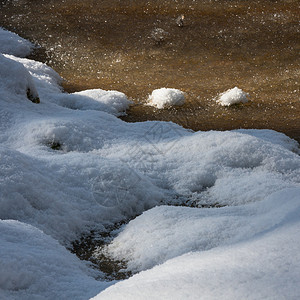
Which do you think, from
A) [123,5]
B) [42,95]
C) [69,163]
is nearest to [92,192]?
[69,163]

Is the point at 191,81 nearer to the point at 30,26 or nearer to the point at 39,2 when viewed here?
the point at 30,26

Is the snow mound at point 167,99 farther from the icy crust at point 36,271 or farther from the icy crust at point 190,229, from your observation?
the icy crust at point 36,271

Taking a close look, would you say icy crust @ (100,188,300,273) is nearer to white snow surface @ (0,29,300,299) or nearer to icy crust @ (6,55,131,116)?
white snow surface @ (0,29,300,299)

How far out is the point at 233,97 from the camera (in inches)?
277

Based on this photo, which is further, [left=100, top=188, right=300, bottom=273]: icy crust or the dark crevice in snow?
the dark crevice in snow

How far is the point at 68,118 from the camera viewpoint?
4988 millimetres

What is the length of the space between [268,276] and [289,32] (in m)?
8.88

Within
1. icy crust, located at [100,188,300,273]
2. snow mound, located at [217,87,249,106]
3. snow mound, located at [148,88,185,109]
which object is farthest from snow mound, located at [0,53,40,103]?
snow mound, located at [217,87,249,106]

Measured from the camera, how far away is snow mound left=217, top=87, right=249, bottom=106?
23.1ft

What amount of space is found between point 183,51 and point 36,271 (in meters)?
7.71

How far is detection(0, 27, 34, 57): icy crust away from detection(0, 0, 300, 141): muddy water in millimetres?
296

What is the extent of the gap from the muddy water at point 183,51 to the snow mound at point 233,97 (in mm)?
131

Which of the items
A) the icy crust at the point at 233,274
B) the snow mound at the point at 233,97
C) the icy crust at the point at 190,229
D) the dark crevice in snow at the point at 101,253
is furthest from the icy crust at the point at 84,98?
the icy crust at the point at 233,274

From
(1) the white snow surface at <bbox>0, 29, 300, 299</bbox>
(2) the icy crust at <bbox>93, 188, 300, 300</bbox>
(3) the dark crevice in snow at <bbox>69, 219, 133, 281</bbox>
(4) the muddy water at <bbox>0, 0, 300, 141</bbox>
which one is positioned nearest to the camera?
(2) the icy crust at <bbox>93, 188, 300, 300</bbox>
